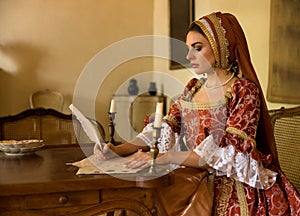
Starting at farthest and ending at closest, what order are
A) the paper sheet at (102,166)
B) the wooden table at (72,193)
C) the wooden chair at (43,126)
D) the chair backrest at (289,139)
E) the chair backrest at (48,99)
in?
the chair backrest at (48,99)
the wooden chair at (43,126)
the chair backrest at (289,139)
the paper sheet at (102,166)
the wooden table at (72,193)

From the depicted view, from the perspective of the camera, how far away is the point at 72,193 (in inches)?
56.2

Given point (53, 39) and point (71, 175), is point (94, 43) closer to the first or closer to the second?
point (53, 39)

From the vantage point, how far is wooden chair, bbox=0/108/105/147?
3.33 metres

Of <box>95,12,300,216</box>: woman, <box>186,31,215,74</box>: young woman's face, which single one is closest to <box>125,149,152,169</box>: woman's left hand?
<box>95,12,300,216</box>: woman

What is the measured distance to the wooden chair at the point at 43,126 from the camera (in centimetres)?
333

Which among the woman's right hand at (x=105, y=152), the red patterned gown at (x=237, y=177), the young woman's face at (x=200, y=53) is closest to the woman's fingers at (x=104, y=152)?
the woman's right hand at (x=105, y=152)

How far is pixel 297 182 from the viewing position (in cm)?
213

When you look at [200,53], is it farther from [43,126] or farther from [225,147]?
[43,126]

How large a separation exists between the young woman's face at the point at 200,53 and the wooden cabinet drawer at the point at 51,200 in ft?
2.08

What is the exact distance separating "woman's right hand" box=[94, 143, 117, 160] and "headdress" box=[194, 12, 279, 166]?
1.75 feet

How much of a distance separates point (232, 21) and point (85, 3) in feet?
10.8

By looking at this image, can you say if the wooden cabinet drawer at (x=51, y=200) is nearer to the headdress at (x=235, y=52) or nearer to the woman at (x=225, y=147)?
the woman at (x=225, y=147)

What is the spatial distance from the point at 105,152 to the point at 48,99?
311 centimetres

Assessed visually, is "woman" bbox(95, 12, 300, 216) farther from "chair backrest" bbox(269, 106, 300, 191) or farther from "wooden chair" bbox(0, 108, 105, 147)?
"wooden chair" bbox(0, 108, 105, 147)
